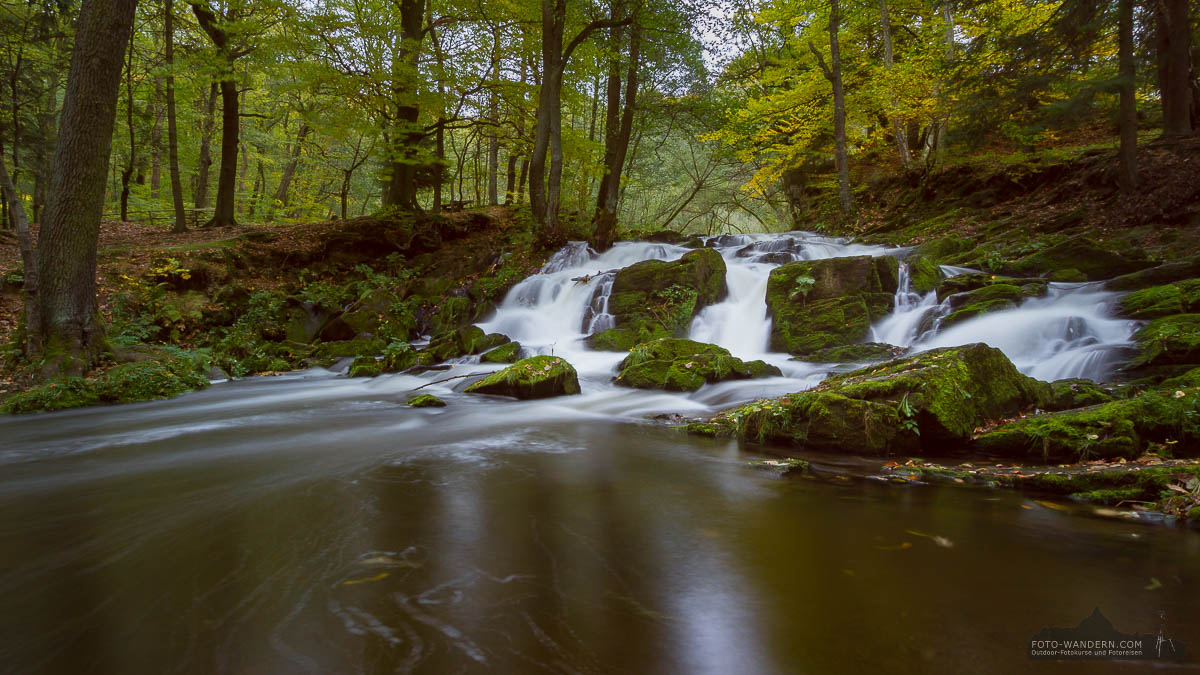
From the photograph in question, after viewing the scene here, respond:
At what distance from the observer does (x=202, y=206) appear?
1992cm

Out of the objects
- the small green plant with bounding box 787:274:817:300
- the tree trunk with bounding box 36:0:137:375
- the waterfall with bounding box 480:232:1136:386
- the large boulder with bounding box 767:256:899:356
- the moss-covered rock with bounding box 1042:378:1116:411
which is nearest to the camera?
the moss-covered rock with bounding box 1042:378:1116:411

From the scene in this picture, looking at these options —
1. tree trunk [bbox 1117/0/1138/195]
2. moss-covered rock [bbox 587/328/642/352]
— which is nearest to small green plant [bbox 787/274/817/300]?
moss-covered rock [bbox 587/328/642/352]

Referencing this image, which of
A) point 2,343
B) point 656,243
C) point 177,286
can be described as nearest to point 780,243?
point 656,243

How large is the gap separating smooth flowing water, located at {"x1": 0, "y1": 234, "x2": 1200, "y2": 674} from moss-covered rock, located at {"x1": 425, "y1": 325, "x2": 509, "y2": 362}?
5.46 metres

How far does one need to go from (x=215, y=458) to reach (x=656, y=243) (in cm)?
1342

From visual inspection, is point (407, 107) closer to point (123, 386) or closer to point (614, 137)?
point (614, 137)

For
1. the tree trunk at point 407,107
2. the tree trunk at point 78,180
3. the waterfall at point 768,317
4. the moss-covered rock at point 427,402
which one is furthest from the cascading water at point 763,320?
the tree trunk at point 78,180

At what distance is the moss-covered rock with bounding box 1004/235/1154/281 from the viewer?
8516mm

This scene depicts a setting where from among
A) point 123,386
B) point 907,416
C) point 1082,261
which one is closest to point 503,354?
point 123,386

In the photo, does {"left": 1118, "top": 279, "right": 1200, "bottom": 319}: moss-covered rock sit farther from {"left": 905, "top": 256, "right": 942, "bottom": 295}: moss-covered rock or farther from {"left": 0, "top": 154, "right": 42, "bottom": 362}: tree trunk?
{"left": 0, "top": 154, "right": 42, "bottom": 362}: tree trunk

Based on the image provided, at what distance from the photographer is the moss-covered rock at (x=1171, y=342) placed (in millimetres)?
5438

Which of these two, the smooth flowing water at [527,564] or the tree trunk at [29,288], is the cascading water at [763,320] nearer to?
the smooth flowing water at [527,564]

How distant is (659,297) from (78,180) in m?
9.54

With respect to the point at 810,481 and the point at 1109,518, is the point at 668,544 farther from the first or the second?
the point at 1109,518
